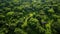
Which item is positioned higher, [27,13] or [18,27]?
[27,13]

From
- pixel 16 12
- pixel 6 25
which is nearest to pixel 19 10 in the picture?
pixel 16 12

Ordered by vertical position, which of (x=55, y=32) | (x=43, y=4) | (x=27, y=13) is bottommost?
(x=55, y=32)

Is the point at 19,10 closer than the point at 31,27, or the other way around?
the point at 31,27

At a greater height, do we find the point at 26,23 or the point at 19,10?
the point at 19,10

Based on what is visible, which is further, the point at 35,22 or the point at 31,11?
the point at 31,11

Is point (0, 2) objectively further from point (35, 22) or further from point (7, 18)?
point (35, 22)

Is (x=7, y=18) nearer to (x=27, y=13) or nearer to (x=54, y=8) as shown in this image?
(x=27, y=13)

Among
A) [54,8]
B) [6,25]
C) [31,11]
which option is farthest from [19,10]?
[54,8]
